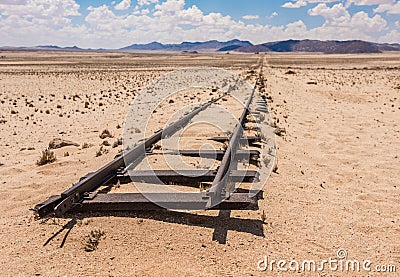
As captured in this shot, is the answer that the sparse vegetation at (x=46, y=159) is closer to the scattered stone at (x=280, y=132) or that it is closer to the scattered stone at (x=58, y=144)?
the scattered stone at (x=58, y=144)

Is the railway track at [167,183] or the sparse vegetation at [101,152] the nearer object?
the railway track at [167,183]

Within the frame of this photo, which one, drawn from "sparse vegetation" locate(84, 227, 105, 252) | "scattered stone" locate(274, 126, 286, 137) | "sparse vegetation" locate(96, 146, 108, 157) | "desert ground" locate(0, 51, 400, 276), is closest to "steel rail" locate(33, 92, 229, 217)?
"desert ground" locate(0, 51, 400, 276)

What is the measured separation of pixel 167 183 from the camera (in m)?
5.02

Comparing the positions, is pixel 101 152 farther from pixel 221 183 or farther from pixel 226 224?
pixel 226 224

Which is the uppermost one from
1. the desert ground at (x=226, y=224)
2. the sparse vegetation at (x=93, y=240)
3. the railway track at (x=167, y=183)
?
the railway track at (x=167, y=183)

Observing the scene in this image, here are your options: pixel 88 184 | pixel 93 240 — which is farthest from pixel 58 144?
pixel 93 240

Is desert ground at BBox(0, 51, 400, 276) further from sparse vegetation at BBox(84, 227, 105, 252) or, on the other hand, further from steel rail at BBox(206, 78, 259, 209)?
steel rail at BBox(206, 78, 259, 209)

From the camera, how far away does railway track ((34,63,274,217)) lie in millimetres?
3883

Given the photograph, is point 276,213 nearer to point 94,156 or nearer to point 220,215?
point 220,215

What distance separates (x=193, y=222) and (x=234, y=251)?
0.66 m

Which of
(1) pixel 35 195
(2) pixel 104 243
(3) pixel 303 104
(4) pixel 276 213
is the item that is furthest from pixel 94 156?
(3) pixel 303 104

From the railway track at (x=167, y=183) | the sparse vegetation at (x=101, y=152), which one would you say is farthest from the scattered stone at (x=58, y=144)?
the railway track at (x=167, y=183)

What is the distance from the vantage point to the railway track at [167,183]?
388cm

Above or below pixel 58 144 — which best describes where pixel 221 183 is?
above
